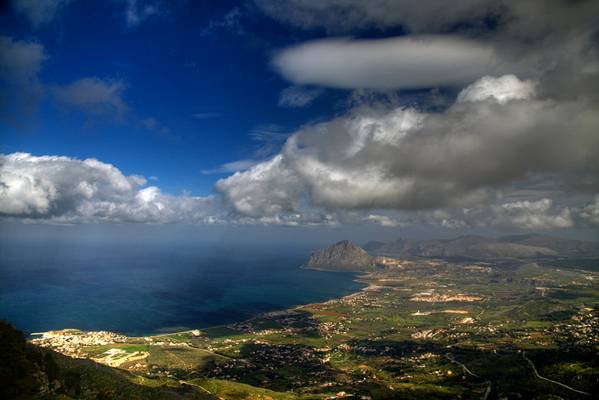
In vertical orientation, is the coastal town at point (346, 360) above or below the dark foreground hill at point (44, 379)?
below

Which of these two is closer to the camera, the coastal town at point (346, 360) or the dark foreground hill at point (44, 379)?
the dark foreground hill at point (44, 379)

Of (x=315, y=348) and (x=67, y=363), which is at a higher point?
(x=67, y=363)

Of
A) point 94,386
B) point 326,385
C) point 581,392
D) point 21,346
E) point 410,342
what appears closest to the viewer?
point 21,346

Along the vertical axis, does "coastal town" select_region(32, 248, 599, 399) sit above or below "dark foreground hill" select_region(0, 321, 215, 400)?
below

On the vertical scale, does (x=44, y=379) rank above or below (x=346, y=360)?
above

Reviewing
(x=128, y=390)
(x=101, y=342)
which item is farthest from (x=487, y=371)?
(x=101, y=342)

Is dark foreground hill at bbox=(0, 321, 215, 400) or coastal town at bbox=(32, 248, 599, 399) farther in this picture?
coastal town at bbox=(32, 248, 599, 399)

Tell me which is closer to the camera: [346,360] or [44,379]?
[44,379]

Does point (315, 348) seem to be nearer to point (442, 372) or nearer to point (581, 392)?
point (442, 372)
